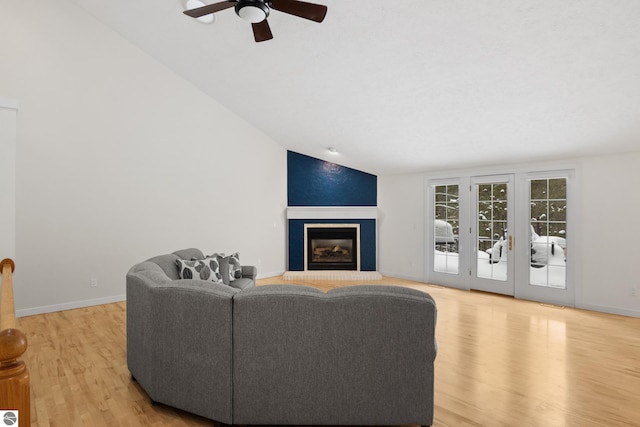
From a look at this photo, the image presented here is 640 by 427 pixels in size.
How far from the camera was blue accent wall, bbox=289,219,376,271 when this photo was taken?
775 cm

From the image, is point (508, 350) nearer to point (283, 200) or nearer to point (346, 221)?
point (346, 221)

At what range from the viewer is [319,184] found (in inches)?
308

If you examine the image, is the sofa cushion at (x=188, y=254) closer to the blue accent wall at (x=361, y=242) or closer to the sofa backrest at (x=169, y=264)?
the sofa backrest at (x=169, y=264)

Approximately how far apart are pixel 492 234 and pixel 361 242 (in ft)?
8.72

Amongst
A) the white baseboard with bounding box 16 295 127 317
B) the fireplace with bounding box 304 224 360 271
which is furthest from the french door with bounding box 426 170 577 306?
the white baseboard with bounding box 16 295 127 317

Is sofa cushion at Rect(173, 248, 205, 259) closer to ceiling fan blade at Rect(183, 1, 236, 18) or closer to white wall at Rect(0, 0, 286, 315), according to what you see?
white wall at Rect(0, 0, 286, 315)

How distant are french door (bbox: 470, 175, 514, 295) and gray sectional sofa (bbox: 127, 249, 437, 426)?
14.8 feet

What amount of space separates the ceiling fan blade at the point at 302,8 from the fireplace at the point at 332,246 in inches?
207

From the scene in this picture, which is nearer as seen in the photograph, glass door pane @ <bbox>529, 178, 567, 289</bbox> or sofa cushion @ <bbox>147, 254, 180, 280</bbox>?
sofa cushion @ <bbox>147, 254, 180, 280</bbox>

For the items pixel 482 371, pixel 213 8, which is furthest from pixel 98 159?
pixel 482 371

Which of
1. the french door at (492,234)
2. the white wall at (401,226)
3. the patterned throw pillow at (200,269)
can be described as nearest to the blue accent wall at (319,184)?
the white wall at (401,226)

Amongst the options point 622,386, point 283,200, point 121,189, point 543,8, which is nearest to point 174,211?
point 121,189

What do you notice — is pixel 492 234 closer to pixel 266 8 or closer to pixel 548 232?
pixel 548 232

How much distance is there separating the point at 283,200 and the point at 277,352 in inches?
228
